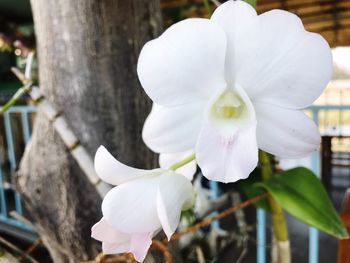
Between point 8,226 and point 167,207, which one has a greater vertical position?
point 167,207

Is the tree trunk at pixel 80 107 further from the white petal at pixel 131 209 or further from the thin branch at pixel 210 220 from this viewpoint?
the white petal at pixel 131 209

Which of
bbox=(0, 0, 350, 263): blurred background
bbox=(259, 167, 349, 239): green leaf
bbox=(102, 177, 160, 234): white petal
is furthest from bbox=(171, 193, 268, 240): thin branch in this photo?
bbox=(0, 0, 350, 263): blurred background

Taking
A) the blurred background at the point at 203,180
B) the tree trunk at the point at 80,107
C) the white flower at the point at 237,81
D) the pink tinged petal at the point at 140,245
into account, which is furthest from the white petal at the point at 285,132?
the blurred background at the point at 203,180

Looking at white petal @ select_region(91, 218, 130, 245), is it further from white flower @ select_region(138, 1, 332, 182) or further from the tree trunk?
the tree trunk

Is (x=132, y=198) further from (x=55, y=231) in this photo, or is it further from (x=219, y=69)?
(x=55, y=231)

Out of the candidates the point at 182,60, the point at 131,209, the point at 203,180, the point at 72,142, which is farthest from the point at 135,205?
the point at 203,180

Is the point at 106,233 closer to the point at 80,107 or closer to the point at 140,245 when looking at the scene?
the point at 140,245

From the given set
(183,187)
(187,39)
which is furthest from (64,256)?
(187,39)
